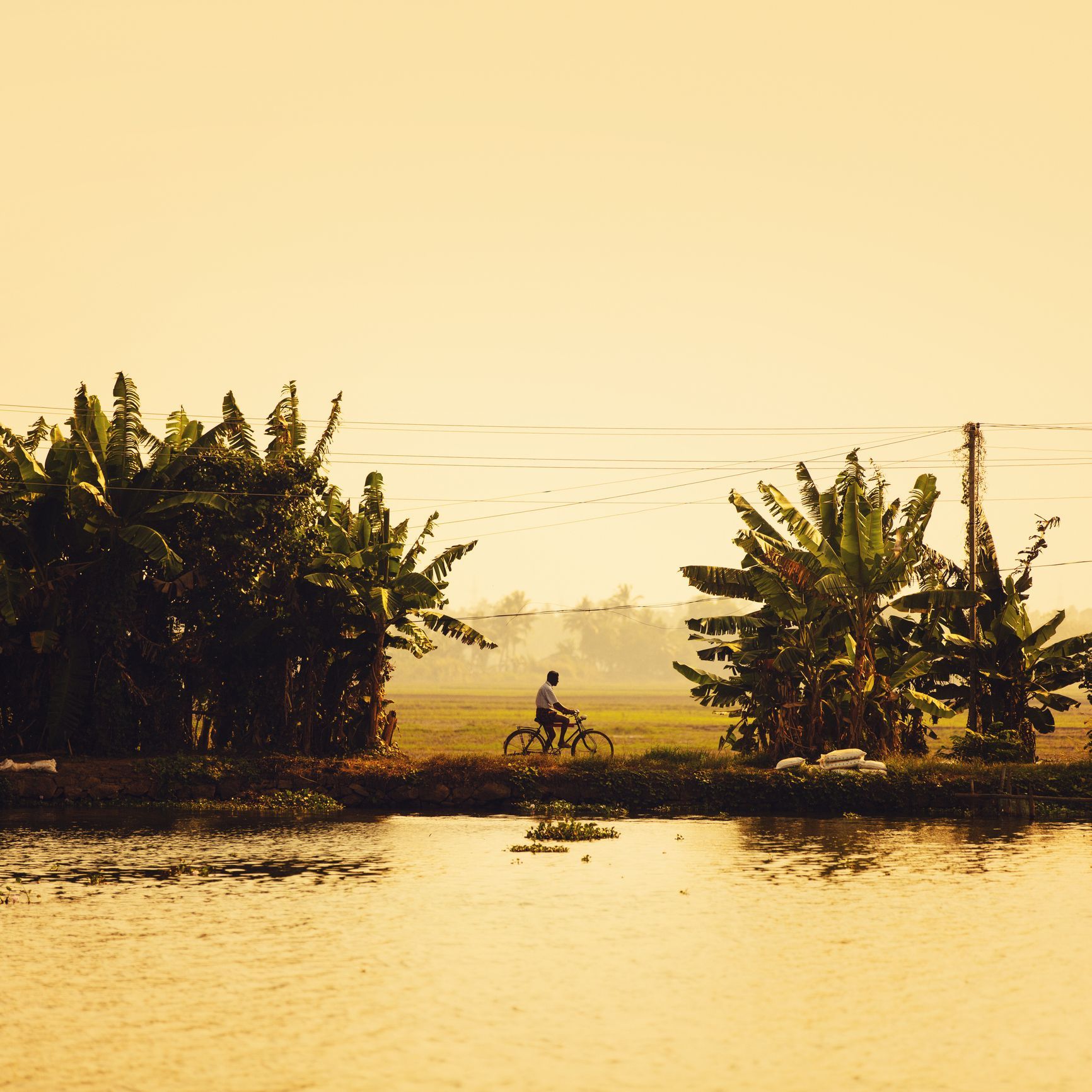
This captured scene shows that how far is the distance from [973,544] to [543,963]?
22755 mm

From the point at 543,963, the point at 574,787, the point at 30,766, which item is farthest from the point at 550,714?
the point at 543,963

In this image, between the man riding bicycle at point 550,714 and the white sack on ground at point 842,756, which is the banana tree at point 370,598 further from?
the white sack on ground at point 842,756

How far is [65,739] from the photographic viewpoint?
96.7 ft

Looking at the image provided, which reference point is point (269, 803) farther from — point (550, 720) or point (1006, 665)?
point (1006, 665)

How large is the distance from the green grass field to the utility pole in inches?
98.2

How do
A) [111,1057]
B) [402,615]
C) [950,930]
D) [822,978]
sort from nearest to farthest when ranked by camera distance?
[111,1057] < [822,978] < [950,930] < [402,615]

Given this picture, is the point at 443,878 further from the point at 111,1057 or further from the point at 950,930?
the point at 111,1057

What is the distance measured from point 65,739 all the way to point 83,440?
704 cm

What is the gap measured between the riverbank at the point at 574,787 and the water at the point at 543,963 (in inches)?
146

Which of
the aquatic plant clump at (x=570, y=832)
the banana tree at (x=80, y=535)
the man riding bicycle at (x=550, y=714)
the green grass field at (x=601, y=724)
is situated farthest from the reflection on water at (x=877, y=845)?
the banana tree at (x=80, y=535)

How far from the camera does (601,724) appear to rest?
69.9 m

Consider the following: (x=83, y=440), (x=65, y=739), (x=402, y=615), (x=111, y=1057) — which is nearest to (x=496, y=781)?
(x=402, y=615)

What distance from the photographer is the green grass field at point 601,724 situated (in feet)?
150

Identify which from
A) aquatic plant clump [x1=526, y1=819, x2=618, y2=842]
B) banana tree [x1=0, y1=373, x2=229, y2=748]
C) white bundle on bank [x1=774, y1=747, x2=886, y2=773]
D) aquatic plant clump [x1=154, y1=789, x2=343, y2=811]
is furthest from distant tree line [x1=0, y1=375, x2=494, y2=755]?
white bundle on bank [x1=774, y1=747, x2=886, y2=773]
